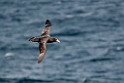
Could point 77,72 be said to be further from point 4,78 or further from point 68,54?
point 4,78

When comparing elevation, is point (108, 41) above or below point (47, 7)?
below

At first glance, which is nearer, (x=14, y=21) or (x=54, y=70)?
(x=54, y=70)

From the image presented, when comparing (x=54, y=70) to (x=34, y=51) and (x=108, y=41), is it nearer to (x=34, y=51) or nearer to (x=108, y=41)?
(x=34, y=51)

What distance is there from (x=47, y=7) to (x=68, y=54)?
60.4ft

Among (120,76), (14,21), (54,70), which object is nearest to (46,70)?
(54,70)

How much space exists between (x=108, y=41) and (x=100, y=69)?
6.68 meters

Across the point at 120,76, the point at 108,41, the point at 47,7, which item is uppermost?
the point at 47,7

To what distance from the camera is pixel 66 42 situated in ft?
233

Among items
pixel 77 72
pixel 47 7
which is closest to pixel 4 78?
pixel 77 72

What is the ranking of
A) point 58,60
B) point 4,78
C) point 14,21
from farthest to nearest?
point 14,21 → point 58,60 → point 4,78

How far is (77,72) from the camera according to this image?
65625 millimetres

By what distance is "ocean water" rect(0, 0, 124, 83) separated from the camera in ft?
214

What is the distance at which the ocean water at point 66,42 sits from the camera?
65312 millimetres

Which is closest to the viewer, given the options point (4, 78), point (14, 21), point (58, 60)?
point (4, 78)
